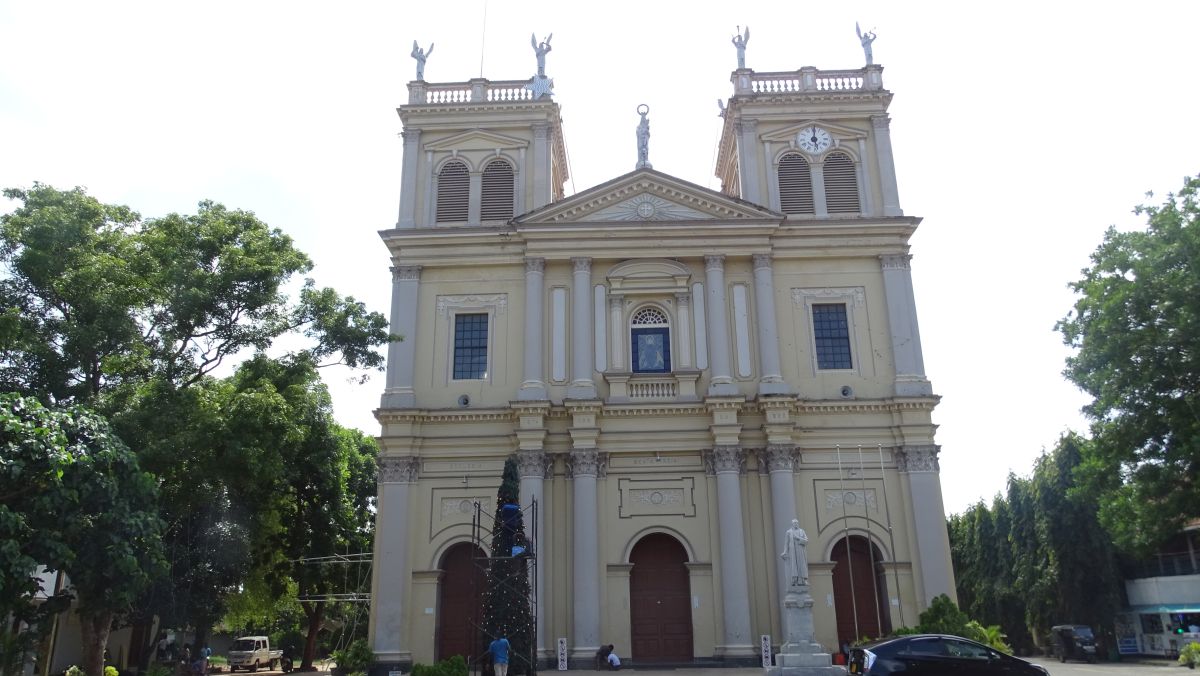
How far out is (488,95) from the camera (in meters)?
28.9

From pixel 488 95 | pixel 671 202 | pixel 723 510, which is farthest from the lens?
pixel 488 95

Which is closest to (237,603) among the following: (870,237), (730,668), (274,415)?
(274,415)

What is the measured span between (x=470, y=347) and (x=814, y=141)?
12577mm

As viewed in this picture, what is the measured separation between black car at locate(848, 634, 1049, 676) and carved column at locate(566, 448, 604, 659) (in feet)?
31.3

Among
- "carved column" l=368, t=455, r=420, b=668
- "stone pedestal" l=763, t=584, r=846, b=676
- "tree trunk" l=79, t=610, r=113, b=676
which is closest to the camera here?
"stone pedestal" l=763, t=584, r=846, b=676

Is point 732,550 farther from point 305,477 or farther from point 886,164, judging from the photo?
point 305,477

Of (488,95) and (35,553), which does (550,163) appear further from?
(35,553)

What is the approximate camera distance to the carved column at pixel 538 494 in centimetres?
2294

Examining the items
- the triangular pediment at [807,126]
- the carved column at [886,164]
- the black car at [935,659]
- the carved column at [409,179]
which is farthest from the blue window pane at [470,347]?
the black car at [935,659]

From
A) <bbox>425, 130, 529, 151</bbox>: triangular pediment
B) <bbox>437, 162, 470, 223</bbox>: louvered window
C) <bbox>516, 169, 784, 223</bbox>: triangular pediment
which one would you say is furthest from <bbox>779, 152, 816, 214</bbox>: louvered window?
<bbox>437, 162, 470, 223</bbox>: louvered window

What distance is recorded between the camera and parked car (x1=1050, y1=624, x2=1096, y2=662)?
104 ft

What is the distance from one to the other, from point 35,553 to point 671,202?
18.3m

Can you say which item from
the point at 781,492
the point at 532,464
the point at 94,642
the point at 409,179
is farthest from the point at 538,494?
the point at 409,179

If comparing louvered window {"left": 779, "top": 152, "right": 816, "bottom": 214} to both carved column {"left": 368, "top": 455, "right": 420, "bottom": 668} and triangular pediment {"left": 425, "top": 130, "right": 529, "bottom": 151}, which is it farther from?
carved column {"left": 368, "top": 455, "right": 420, "bottom": 668}
